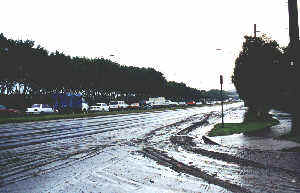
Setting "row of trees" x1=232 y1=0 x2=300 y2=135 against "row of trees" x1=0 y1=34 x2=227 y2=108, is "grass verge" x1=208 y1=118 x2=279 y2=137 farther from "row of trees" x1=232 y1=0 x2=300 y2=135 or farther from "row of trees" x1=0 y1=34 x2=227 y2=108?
"row of trees" x1=0 y1=34 x2=227 y2=108

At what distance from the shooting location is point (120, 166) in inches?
273

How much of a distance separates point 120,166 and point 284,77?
15.6 m

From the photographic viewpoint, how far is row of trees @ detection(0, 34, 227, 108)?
4500cm

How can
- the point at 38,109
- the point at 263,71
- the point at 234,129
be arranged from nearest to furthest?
1. the point at 234,129
2. the point at 263,71
3. the point at 38,109

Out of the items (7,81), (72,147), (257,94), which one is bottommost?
(72,147)

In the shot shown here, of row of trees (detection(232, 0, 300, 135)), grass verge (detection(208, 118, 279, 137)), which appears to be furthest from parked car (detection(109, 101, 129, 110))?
grass verge (detection(208, 118, 279, 137))

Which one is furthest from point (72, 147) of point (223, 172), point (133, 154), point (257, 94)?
point (257, 94)

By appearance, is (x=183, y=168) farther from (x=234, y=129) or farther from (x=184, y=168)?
(x=234, y=129)

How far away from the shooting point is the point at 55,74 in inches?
2121

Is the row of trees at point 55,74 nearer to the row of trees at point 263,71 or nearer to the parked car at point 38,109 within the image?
the parked car at point 38,109

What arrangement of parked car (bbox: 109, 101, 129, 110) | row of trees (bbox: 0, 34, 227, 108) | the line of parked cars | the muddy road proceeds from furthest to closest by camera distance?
parked car (bbox: 109, 101, 129, 110) → row of trees (bbox: 0, 34, 227, 108) → the line of parked cars → the muddy road

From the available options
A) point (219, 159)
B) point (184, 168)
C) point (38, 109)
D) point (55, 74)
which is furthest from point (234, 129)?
point (55, 74)

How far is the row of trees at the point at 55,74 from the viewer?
45000mm

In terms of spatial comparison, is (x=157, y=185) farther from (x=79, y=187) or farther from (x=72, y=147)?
(x=72, y=147)
